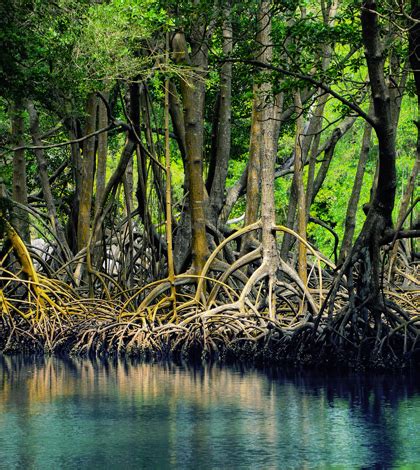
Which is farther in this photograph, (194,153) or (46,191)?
(46,191)

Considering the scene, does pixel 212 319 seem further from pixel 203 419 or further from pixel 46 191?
pixel 46 191

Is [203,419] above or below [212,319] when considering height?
below

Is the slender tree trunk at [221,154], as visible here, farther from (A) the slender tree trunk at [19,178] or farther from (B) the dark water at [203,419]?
(B) the dark water at [203,419]

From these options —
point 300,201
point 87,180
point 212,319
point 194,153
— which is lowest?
point 212,319

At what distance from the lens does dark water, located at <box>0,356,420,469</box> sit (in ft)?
31.8

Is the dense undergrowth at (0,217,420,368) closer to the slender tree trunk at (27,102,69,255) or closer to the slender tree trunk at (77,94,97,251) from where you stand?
the slender tree trunk at (27,102,69,255)

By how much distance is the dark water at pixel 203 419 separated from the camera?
9703 millimetres

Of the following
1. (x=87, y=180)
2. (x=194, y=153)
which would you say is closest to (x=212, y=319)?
(x=194, y=153)

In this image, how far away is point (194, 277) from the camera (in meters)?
17.7

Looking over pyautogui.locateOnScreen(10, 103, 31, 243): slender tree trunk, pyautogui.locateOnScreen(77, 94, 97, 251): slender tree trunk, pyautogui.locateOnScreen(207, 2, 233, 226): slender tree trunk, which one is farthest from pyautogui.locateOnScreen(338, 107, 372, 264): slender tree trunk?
pyautogui.locateOnScreen(10, 103, 31, 243): slender tree trunk

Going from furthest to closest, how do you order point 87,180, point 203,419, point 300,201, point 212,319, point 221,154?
point 87,180
point 221,154
point 300,201
point 212,319
point 203,419

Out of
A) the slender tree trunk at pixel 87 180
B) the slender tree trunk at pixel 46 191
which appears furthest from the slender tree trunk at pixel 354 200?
the slender tree trunk at pixel 46 191

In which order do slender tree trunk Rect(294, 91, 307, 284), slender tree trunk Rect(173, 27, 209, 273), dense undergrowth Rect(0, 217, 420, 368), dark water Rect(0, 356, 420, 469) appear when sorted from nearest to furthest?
1. dark water Rect(0, 356, 420, 469)
2. dense undergrowth Rect(0, 217, 420, 368)
3. slender tree trunk Rect(173, 27, 209, 273)
4. slender tree trunk Rect(294, 91, 307, 284)

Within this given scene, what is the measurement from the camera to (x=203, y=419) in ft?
38.3
